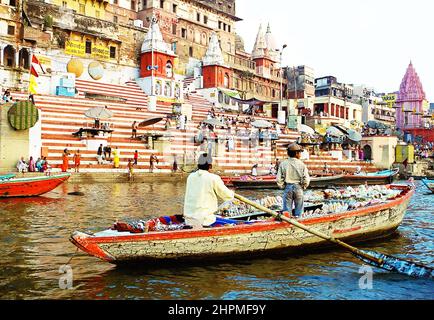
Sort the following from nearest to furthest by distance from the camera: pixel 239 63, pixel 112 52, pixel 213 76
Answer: pixel 112 52 → pixel 213 76 → pixel 239 63

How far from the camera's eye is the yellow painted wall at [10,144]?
19141mm

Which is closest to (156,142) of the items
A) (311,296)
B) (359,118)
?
(311,296)

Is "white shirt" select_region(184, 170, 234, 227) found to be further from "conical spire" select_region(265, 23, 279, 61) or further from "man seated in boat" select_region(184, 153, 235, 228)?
"conical spire" select_region(265, 23, 279, 61)

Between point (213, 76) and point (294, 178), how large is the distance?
42.7m

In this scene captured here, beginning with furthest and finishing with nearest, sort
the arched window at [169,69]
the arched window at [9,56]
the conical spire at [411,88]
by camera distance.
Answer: the conical spire at [411,88]
the arched window at [169,69]
the arched window at [9,56]

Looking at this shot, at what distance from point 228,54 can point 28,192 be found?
4423 cm

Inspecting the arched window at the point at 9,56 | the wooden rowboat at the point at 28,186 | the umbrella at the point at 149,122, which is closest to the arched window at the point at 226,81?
the umbrella at the point at 149,122

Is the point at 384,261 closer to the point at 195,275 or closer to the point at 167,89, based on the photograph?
the point at 195,275

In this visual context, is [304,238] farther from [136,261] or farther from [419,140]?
[419,140]

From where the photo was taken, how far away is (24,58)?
34.2 m

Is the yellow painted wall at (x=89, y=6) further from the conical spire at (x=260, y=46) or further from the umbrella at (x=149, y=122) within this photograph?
the conical spire at (x=260, y=46)

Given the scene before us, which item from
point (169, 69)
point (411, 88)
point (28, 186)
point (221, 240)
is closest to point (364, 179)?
point (28, 186)

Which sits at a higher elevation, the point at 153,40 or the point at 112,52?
the point at 153,40

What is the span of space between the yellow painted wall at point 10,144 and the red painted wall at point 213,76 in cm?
3166
